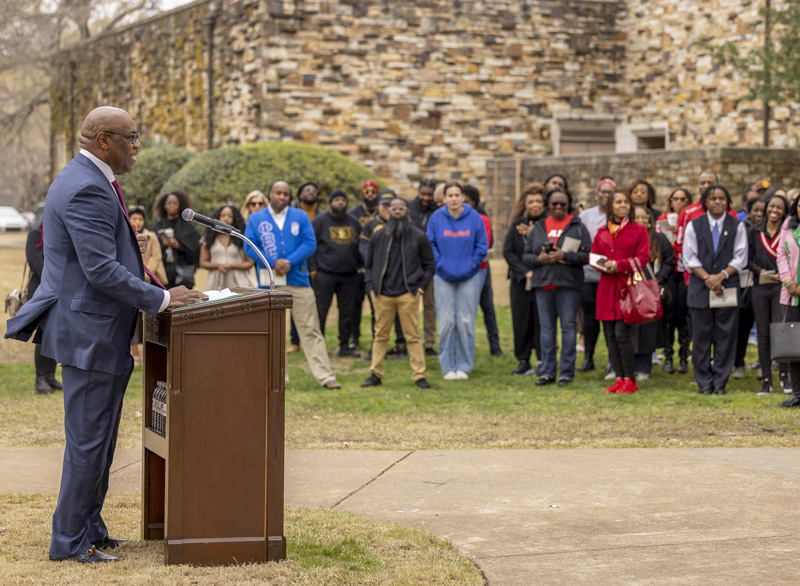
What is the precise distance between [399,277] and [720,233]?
3053mm

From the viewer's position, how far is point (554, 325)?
1082 cm

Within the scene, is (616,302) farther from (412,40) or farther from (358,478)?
(412,40)

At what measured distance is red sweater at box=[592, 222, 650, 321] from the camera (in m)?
10.2

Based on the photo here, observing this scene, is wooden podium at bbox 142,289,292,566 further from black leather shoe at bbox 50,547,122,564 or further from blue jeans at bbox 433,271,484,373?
blue jeans at bbox 433,271,484,373

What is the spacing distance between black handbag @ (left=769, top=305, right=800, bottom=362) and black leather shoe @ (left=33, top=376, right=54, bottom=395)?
6524mm

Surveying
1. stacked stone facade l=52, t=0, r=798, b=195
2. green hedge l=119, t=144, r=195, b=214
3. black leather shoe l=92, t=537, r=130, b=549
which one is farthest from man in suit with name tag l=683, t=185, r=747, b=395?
green hedge l=119, t=144, r=195, b=214

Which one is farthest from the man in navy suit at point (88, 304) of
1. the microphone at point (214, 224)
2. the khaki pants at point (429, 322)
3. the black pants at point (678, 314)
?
the khaki pants at point (429, 322)

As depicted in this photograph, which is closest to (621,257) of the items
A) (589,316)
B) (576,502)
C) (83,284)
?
(589,316)

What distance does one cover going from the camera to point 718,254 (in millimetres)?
10000

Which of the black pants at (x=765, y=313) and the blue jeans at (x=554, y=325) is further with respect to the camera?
the blue jeans at (x=554, y=325)

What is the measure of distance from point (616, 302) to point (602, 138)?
14086 mm

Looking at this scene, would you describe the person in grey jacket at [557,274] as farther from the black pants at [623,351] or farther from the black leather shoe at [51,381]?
the black leather shoe at [51,381]

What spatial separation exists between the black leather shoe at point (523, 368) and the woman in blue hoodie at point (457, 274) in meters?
0.60

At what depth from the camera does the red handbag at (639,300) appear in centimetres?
1000
